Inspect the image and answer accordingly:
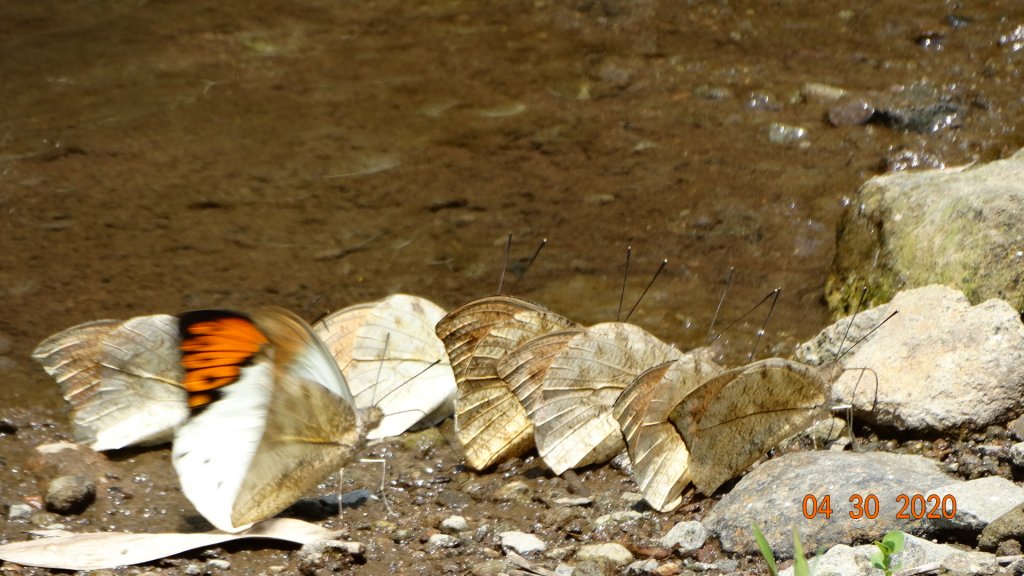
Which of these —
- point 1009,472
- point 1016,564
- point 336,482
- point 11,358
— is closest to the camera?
point 1016,564

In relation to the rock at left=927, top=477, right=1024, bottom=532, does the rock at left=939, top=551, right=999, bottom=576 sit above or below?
below

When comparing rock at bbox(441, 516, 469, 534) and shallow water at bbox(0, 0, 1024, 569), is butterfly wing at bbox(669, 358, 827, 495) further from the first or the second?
shallow water at bbox(0, 0, 1024, 569)

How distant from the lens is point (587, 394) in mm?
4383

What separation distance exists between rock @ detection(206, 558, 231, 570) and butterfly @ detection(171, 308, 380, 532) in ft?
0.34

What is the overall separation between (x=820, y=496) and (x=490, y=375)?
4.92 feet

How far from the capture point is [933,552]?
10.2ft

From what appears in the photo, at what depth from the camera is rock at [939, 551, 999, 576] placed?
2.96 metres

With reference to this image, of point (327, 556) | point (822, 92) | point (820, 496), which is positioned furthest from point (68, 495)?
point (822, 92)

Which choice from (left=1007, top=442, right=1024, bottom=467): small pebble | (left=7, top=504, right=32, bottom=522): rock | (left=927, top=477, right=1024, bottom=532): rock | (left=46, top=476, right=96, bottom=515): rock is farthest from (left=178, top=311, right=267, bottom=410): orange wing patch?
(left=1007, top=442, right=1024, bottom=467): small pebble

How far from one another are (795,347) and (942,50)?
3263 millimetres

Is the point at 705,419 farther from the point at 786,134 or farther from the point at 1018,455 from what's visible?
the point at 786,134

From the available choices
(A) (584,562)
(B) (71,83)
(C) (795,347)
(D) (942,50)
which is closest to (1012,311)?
(C) (795,347)

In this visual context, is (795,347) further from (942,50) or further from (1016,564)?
(942,50)

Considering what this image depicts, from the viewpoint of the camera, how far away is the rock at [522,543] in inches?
148
